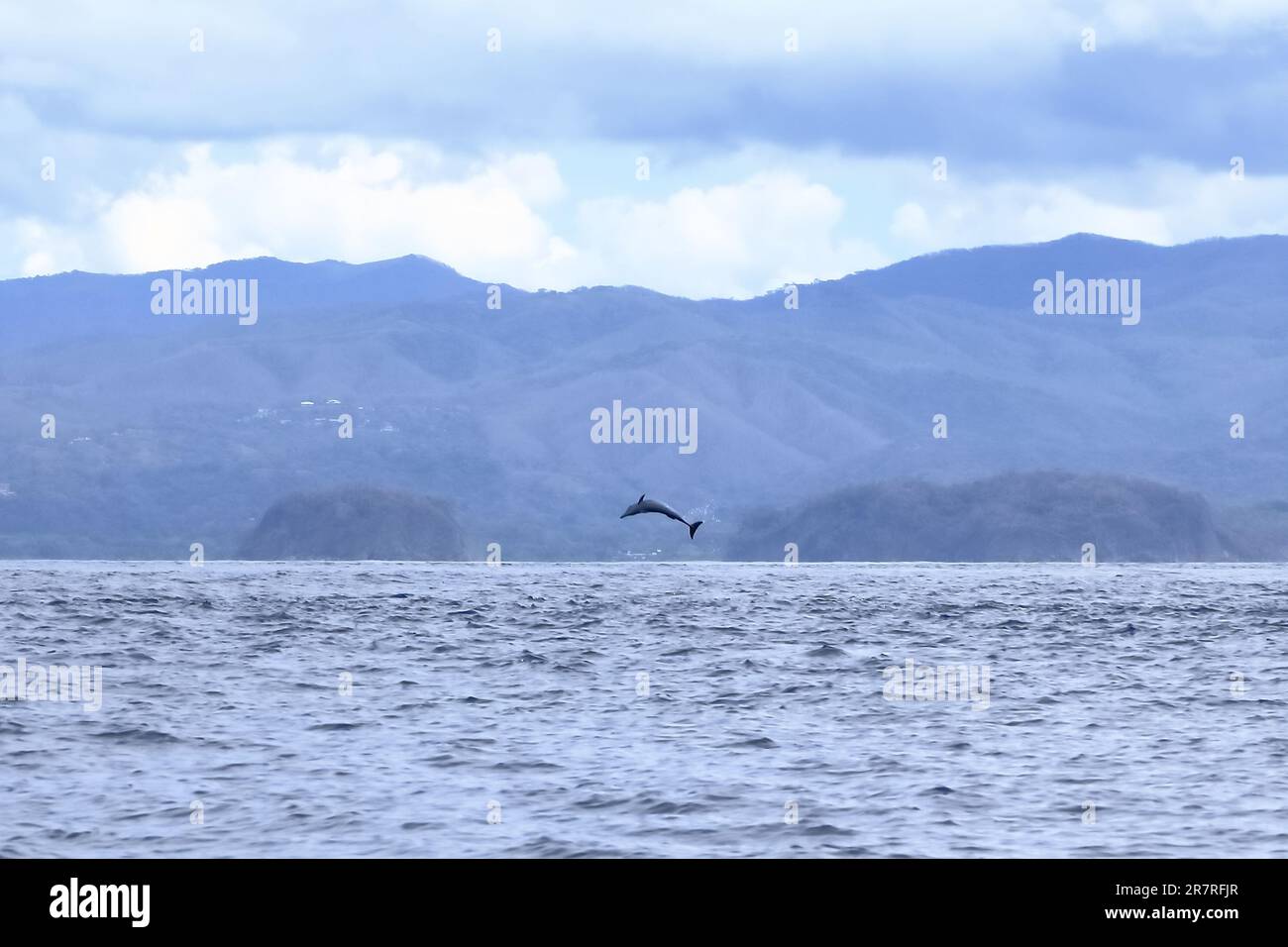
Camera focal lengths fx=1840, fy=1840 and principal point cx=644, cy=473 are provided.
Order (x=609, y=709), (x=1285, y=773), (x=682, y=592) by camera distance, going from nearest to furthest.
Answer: (x=1285, y=773) → (x=609, y=709) → (x=682, y=592)

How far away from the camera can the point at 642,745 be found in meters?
35.9

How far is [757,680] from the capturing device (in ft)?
168

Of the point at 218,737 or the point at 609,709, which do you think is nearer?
the point at 218,737

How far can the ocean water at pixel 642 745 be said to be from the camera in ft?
85.7

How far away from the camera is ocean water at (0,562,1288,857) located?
2612 centimetres

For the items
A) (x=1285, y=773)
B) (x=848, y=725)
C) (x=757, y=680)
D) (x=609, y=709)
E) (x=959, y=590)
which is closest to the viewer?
(x=1285, y=773)

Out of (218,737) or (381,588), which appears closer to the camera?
(218,737)
